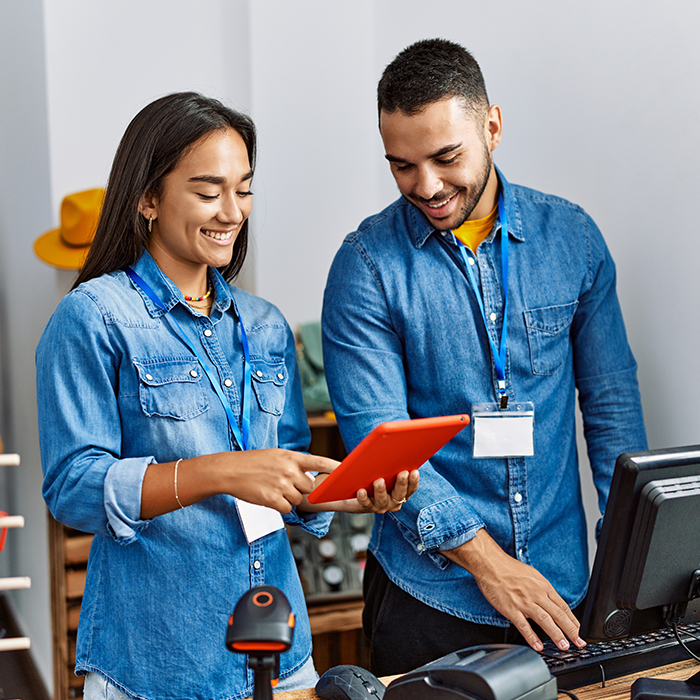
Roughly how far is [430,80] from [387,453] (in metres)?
0.84

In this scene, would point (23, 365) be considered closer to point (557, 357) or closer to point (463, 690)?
point (557, 357)

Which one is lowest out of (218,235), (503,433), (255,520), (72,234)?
(255,520)

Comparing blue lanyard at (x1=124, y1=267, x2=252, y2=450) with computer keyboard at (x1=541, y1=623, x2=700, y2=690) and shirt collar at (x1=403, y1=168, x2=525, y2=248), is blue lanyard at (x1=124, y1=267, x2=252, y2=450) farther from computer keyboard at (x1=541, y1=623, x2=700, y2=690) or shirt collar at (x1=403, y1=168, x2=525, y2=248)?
computer keyboard at (x1=541, y1=623, x2=700, y2=690)

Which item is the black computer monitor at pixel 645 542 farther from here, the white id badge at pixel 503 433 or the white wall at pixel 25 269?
the white wall at pixel 25 269

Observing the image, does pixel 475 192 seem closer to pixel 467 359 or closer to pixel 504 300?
pixel 504 300

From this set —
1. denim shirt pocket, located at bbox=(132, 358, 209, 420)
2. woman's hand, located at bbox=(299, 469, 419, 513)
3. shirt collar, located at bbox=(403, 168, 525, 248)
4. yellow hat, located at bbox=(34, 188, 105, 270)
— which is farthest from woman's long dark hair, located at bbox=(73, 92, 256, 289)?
yellow hat, located at bbox=(34, 188, 105, 270)

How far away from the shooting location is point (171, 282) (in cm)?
145

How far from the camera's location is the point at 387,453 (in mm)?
1062

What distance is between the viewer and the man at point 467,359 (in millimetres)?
1556

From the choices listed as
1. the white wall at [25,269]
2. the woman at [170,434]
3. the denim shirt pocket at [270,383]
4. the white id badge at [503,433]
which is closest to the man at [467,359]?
the white id badge at [503,433]

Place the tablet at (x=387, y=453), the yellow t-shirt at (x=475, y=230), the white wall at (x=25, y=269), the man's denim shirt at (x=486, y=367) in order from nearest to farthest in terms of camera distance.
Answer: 1. the tablet at (x=387, y=453)
2. the man's denim shirt at (x=486, y=367)
3. the yellow t-shirt at (x=475, y=230)
4. the white wall at (x=25, y=269)

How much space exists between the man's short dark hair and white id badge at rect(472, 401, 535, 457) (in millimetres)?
627

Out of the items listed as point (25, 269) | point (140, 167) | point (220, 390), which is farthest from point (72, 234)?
point (220, 390)

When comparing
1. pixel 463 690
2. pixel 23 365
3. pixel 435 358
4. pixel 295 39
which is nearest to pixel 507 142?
pixel 435 358
